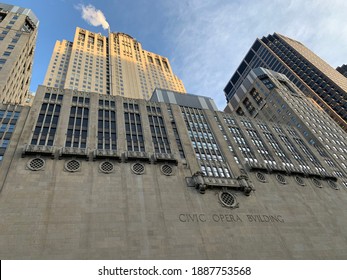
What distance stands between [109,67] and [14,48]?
66.1m

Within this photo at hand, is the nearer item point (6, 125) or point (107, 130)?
point (6, 125)

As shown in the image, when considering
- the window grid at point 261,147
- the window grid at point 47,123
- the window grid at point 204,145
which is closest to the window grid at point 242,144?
the window grid at point 261,147

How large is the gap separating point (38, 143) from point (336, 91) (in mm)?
137196

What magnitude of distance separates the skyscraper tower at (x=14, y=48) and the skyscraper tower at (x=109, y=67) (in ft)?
94.4

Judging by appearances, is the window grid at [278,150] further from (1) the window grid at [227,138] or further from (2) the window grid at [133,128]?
(2) the window grid at [133,128]

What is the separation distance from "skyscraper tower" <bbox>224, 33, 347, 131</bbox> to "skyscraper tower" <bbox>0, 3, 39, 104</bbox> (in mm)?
121626

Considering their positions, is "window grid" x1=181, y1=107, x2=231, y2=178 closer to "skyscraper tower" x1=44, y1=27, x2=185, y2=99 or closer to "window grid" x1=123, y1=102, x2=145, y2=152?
"window grid" x1=123, y1=102, x2=145, y2=152

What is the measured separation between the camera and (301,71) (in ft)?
468

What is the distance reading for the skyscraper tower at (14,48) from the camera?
58.3 metres

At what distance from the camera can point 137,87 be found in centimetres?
12506

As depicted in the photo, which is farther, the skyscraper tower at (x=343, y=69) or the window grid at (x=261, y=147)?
the skyscraper tower at (x=343, y=69)

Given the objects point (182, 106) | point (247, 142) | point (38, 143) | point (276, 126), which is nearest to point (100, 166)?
point (38, 143)

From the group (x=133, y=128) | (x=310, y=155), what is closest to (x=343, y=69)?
(x=310, y=155)

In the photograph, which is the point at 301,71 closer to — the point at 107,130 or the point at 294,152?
the point at 294,152
